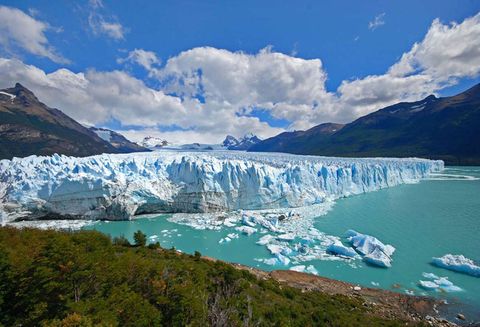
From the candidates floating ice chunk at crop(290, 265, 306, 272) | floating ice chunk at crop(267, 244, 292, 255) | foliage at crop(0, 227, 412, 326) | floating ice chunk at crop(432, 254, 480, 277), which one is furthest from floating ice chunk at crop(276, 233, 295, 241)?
foliage at crop(0, 227, 412, 326)

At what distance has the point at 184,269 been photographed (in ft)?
23.1

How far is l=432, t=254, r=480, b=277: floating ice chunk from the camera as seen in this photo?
426 inches

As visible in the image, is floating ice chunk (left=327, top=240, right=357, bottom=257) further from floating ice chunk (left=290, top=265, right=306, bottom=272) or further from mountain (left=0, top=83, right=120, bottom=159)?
mountain (left=0, top=83, right=120, bottom=159)

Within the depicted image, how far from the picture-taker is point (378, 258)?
40.1 feet

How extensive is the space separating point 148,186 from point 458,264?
20724 millimetres

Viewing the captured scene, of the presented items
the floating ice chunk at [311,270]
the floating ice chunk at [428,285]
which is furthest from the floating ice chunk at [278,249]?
the floating ice chunk at [428,285]

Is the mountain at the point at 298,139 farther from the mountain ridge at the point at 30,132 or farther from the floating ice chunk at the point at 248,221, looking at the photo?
the floating ice chunk at the point at 248,221

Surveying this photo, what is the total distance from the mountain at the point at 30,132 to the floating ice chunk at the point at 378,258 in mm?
69321

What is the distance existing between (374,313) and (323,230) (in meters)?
8.76

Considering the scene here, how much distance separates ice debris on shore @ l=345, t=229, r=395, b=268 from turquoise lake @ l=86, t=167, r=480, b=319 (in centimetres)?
33

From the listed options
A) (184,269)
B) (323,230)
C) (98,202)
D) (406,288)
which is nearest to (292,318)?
(184,269)

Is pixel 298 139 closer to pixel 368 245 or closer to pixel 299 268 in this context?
pixel 368 245

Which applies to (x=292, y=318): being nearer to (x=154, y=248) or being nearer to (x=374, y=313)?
(x=374, y=313)

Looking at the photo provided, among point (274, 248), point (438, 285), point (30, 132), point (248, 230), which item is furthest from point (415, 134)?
point (30, 132)
